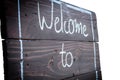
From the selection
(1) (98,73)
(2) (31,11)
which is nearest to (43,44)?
(2) (31,11)

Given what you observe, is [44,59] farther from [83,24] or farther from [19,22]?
[83,24]

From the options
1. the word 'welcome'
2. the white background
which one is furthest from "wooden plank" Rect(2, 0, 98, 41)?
the white background

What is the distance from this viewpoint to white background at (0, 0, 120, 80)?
4.74 feet

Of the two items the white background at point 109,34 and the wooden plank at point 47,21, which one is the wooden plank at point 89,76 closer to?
the white background at point 109,34

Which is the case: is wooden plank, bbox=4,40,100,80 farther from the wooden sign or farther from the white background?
the white background

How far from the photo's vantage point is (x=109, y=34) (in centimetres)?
147

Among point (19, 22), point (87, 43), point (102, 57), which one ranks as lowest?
point (102, 57)

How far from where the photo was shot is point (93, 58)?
1326 mm

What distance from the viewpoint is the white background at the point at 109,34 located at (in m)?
1.45

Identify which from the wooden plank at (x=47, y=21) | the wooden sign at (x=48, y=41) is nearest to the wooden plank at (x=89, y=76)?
the wooden sign at (x=48, y=41)

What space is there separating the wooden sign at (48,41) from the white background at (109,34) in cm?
11

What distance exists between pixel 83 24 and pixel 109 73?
45 centimetres

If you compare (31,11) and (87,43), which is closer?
(31,11)

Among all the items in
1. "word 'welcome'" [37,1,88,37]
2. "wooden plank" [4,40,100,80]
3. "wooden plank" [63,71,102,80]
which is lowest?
"wooden plank" [63,71,102,80]
